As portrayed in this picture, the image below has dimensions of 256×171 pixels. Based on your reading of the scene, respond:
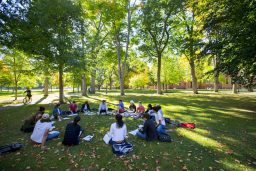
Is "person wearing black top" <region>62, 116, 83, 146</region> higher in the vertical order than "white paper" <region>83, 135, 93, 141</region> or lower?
higher

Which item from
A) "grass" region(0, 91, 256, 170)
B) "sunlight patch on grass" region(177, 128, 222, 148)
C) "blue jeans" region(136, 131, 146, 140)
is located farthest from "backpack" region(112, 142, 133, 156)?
"sunlight patch on grass" region(177, 128, 222, 148)

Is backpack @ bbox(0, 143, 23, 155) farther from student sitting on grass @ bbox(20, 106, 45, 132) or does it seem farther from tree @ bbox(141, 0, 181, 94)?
tree @ bbox(141, 0, 181, 94)

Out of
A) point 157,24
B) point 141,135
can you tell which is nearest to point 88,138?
point 141,135

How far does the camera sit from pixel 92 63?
21906mm

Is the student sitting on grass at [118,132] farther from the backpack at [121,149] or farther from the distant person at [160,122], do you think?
the distant person at [160,122]

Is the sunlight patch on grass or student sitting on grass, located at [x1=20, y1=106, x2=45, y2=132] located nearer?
the sunlight patch on grass

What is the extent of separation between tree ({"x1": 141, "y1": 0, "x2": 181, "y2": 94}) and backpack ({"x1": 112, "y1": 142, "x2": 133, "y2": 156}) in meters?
25.2

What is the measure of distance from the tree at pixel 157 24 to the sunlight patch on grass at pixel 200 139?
Result: 73.9 ft

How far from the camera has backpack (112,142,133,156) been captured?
704 centimetres

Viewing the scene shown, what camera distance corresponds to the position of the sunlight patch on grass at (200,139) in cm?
820

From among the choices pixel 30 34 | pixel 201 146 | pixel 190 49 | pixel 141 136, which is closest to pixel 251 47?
pixel 190 49

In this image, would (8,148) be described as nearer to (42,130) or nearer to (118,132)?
(42,130)

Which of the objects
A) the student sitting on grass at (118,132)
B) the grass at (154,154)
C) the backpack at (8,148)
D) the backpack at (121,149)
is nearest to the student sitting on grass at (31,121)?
the grass at (154,154)

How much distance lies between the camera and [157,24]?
103ft
